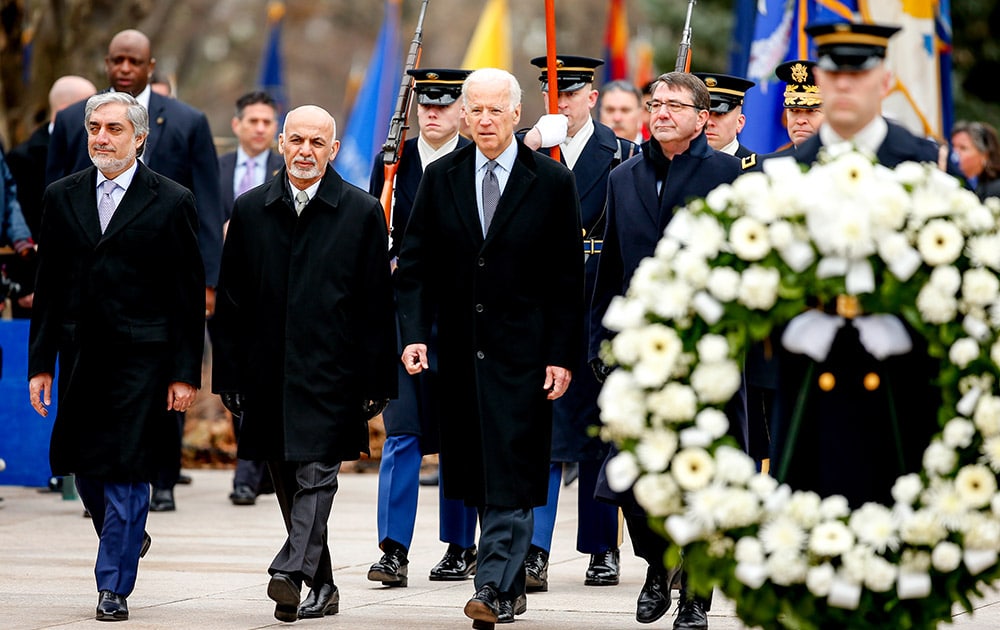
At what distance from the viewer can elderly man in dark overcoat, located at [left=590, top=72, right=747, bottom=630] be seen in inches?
314

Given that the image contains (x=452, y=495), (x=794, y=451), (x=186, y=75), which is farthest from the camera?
(x=186, y=75)

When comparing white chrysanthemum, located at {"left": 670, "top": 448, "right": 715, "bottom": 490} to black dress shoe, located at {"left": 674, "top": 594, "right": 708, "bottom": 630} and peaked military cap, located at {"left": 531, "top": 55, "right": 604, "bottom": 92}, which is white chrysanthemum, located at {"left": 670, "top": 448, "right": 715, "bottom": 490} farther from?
peaked military cap, located at {"left": 531, "top": 55, "right": 604, "bottom": 92}

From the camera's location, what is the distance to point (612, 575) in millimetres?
8977

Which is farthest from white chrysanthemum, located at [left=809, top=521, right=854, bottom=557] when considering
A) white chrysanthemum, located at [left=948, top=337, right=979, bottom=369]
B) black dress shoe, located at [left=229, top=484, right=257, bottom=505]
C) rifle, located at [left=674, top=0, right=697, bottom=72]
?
black dress shoe, located at [left=229, top=484, right=257, bottom=505]

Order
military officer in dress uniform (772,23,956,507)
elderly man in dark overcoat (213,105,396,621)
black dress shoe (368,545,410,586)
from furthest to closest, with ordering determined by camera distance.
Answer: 1. black dress shoe (368,545,410,586)
2. elderly man in dark overcoat (213,105,396,621)
3. military officer in dress uniform (772,23,956,507)

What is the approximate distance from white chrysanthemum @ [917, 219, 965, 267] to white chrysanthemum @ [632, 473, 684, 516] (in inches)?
38.1

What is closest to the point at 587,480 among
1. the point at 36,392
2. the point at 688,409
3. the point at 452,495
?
the point at 452,495

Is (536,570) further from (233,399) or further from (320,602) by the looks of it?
(233,399)

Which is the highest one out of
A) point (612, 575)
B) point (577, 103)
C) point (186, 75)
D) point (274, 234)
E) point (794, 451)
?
point (186, 75)

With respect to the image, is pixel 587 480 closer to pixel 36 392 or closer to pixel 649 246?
pixel 649 246

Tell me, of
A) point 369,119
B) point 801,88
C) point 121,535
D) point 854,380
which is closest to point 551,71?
point 801,88

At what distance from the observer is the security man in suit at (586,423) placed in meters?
8.81

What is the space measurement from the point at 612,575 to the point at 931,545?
11.6 ft

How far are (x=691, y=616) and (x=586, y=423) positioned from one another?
1.53m
